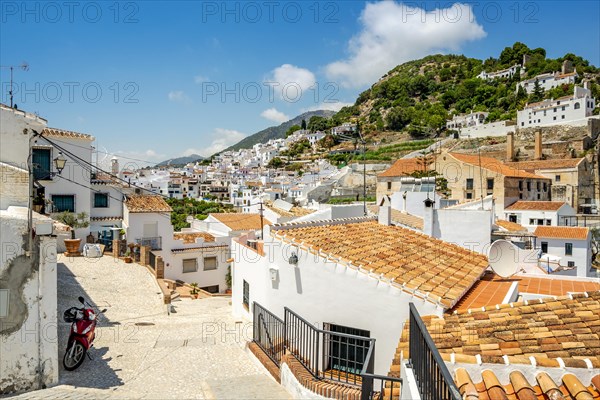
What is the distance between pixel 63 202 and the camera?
23828mm

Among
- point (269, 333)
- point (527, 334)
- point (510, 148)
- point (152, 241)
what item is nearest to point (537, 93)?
point (510, 148)

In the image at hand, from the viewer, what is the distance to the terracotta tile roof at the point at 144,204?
24844 mm

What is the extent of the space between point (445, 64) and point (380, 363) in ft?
547

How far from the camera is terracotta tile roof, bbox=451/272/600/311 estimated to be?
25.4 feet

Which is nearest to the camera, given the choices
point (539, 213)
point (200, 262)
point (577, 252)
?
point (200, 262)

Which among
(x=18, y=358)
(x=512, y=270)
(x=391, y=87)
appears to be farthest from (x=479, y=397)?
(x=391, y=87)

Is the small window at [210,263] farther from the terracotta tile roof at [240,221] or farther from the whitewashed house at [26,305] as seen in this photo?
the whitewashed house at [26,305]

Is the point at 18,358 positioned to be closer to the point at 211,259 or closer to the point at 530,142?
the point at 211,259

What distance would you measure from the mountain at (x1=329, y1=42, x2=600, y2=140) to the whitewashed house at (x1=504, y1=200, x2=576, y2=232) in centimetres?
5722

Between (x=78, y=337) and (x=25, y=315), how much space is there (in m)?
1.26

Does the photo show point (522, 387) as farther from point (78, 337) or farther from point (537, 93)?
point (537, 93)

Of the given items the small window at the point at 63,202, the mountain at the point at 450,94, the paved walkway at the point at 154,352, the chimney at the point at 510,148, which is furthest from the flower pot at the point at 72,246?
the mountain at the point at 450,94

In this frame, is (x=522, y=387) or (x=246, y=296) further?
(x=246, y=296)

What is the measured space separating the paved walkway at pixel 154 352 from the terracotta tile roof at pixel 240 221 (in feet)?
40.8
